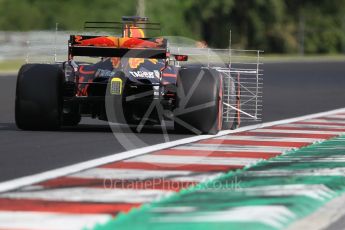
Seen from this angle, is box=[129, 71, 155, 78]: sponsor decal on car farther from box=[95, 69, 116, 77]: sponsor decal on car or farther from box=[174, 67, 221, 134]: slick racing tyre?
box=[174, 67, 221, 134]: slick racing tyre

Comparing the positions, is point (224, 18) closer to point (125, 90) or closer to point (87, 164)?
point (125, 90)

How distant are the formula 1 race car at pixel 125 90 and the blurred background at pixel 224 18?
6029 cm

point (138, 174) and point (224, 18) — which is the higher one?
point (224, 18)

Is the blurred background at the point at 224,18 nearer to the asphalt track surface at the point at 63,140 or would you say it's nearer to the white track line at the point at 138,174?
the asphalt track surface at the point at 63,140

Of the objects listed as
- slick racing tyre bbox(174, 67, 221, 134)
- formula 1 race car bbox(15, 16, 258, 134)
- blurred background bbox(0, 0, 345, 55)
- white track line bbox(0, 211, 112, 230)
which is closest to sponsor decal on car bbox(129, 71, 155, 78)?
formula 1 race car bbox(15, 16, 258, 134)

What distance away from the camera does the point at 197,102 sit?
16.1 meters

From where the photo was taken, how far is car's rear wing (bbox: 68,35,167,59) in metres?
17.0

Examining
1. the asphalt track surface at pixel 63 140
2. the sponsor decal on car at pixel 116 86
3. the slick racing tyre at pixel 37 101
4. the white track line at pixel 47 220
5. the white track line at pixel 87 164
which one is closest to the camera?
the white track line at pixel 47 220

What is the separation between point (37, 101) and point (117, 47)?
1.48 meters

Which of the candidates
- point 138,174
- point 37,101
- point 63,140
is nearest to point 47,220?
point 138,174

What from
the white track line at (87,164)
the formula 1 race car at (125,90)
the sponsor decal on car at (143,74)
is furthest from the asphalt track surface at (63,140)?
the sponsor decal on car at (143,74)

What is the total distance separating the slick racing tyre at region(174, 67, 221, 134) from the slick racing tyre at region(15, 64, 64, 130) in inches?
70.9

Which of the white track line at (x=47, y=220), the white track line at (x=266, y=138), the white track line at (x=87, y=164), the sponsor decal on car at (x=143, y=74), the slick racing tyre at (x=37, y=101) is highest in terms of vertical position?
the sponsor decal on car at (x=143, y=74)

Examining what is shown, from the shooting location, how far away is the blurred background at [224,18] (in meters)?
79.3
